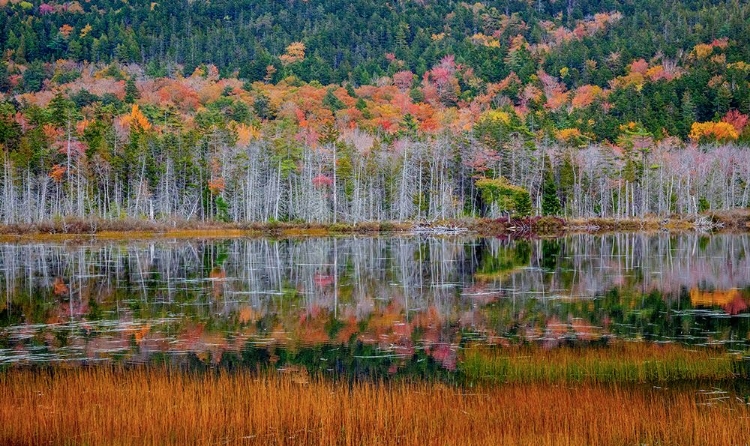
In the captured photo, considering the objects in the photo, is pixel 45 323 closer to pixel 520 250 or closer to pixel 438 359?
pixel 438 359

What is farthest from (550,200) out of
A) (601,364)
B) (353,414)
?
(353,414)

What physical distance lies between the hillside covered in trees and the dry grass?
59.2 m

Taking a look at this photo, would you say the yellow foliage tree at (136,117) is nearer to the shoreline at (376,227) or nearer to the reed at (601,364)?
the shoreline at (376,227)

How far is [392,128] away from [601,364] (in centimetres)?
12949

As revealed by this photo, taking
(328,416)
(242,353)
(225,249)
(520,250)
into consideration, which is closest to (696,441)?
(328,416)

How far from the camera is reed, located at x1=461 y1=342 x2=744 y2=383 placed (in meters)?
13.9

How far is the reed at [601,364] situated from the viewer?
45.4 feet

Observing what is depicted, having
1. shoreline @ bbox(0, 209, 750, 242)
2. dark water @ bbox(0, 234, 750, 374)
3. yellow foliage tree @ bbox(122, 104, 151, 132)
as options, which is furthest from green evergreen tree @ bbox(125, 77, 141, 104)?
dark water @ bbox(0, 234, 750, 374)

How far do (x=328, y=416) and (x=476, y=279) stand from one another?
19522 millimetres

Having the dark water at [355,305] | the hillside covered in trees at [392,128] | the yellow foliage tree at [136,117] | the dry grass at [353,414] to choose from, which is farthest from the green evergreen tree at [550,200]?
the dry grass at [353,414]

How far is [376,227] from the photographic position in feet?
247

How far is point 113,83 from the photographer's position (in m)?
156

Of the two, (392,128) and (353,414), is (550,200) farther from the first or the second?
(353,414)

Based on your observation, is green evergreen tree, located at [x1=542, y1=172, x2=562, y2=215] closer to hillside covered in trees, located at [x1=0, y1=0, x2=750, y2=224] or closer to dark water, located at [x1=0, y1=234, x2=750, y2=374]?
hillside covered in trees, located at [x1=0, y1=0, x2=750, y2=224]
